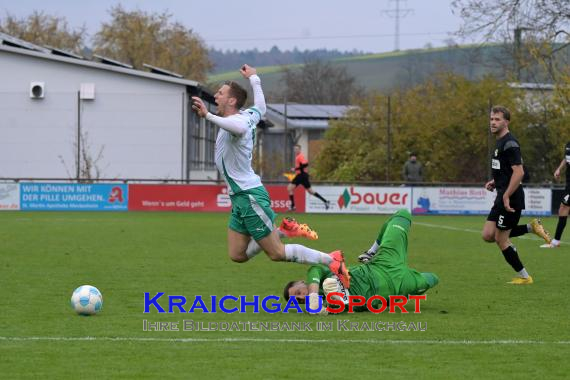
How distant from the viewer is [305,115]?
260 ft

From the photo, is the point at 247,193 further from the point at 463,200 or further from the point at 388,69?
the point at 388,69

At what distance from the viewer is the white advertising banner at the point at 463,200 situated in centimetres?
3256

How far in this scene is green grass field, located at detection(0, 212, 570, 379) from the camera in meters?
6.80

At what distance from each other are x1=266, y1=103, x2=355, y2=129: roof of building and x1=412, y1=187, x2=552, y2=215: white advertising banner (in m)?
37.6

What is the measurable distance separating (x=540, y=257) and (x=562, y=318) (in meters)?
7.20

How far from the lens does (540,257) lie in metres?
16.3

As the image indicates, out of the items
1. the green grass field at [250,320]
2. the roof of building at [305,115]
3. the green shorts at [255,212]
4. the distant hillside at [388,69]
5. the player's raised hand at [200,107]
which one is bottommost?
the green grass field at [250,320]

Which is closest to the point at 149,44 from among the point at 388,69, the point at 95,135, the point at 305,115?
the point at 305,115

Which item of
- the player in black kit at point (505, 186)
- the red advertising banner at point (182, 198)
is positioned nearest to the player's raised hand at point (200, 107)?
the player in black kit at point (505, 186)

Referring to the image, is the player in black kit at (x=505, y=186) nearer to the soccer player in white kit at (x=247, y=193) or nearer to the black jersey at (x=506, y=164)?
the black jersey at (x=506, y=164)

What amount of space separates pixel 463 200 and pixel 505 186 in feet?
70.0

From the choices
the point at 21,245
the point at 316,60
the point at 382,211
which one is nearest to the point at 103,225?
the point at 21,245

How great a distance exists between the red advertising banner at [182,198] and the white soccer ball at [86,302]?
75.8 feet

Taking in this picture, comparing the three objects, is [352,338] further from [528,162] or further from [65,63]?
[65,63]
